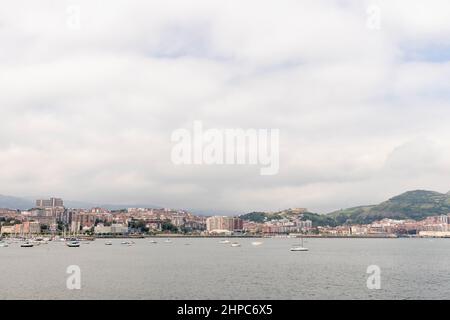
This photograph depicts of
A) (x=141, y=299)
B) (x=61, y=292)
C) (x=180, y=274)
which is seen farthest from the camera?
(x=180, y=274)

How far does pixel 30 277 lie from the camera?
51.5 meters

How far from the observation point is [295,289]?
43.4m
